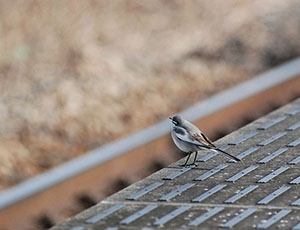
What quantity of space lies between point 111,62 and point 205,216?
6.28 metres

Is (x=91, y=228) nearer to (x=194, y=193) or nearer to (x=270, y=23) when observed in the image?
(x=194, y=193)

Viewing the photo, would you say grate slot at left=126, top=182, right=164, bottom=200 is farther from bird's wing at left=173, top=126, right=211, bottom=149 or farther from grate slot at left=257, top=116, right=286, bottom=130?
grate slot at left=257, top=116, right=286, bottom=130

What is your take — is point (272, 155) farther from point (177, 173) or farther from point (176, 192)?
point (176, 192)

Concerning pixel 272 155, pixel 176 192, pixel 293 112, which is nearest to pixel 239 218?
pixel 176 192

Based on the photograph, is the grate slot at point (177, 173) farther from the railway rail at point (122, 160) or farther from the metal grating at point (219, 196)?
the railway rail at point (122, 160)

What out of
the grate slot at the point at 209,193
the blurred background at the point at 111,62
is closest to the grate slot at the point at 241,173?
the grate slot at the point at 209,193

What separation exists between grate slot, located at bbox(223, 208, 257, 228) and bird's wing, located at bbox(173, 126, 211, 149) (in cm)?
87

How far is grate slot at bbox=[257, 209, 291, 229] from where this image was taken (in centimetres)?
372

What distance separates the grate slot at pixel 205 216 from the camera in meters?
3.79

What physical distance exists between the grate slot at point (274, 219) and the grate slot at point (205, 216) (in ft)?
0.87

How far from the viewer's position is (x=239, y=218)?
12.5 feet

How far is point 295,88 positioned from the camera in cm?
886

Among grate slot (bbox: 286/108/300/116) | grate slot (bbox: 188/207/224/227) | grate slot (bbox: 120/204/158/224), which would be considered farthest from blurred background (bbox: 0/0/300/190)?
grate slot (bbox: 188/207/224/227)

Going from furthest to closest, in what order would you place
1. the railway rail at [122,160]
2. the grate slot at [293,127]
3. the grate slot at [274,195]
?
the railway rail at [122,160] < the grate slot at [293,127] < the grate slot at [274,195]
